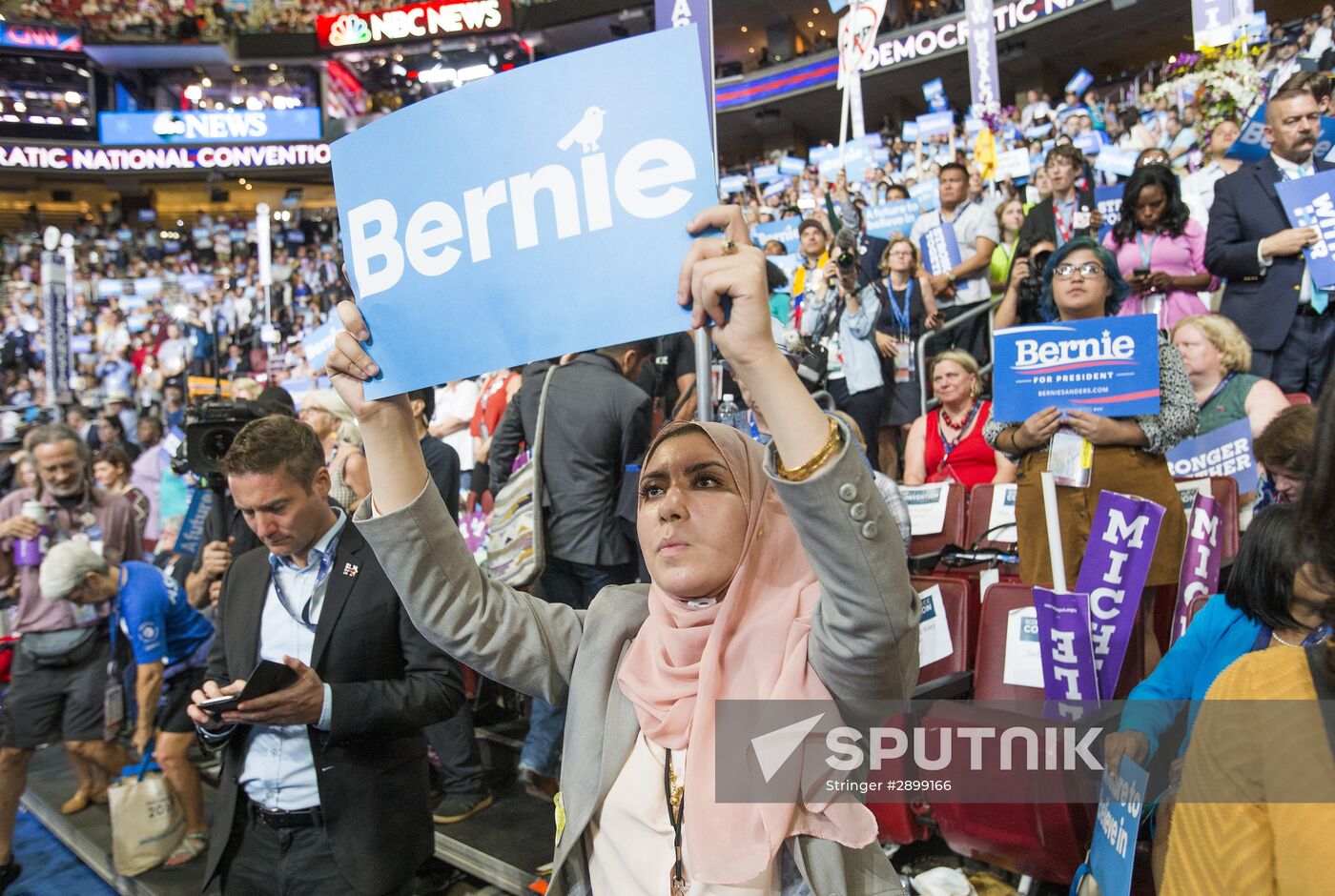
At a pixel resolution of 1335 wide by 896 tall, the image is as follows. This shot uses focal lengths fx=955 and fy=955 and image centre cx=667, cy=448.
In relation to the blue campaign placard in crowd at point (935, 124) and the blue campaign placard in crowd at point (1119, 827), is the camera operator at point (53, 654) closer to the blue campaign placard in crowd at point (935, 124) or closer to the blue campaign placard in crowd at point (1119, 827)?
the blue campaign placard in crowd at point (1119, 827)

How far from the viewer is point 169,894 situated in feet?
12.3

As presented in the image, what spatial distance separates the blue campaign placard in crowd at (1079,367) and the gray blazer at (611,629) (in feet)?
5.97

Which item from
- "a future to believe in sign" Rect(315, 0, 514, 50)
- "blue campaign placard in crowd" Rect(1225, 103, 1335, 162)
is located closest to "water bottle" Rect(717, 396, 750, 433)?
"blue campaign placard in crowd" Rect(1225, 103, 1335, 162)

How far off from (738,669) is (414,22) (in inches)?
1326

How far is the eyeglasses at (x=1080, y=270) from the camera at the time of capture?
330cm

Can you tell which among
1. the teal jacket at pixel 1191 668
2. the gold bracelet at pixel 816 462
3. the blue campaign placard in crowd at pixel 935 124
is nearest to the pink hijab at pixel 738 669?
the gold bracelet at pixel 816 462

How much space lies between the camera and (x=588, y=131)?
4.69ft

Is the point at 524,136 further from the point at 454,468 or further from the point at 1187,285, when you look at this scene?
the point at 1187,285

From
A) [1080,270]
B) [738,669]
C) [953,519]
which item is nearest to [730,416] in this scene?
[953,519]


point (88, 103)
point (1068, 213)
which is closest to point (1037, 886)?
point (1068, 213)

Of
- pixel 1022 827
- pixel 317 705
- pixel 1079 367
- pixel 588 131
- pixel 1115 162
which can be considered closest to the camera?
pixel 588 131

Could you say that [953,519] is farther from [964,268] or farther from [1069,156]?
[1069,156]

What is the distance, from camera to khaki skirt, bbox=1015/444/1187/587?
3078 millimetres

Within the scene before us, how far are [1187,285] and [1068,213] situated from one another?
1.41m
